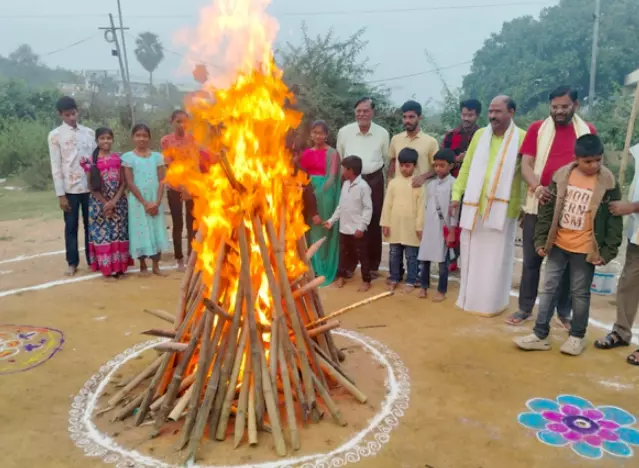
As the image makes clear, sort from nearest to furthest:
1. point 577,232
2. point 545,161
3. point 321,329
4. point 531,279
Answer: point 321,329 < point 577,232 < point 545,161 < point 531,279

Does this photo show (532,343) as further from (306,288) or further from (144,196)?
(144,196)

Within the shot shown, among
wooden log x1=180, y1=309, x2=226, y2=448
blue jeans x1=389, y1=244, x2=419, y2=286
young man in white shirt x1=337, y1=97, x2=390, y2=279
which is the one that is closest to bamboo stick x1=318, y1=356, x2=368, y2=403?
wooden log x1=180, y1=309, x2=226, y2=448

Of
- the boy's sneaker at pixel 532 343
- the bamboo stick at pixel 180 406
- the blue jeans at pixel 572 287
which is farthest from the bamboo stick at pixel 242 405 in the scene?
the blue jeans at pixel 572 287

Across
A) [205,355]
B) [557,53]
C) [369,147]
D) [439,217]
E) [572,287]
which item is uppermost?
[557,53]

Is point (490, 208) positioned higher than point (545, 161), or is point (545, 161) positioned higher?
point (545, 161)

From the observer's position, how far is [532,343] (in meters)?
4.80

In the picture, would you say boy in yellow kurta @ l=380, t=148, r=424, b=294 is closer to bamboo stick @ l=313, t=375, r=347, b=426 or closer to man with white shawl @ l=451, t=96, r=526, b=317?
man with white shawl @ l=451, t=96, r=526, b=317

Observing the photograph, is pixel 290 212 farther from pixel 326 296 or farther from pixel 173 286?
pixel 173 286

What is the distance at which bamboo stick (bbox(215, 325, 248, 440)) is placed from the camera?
3354mm

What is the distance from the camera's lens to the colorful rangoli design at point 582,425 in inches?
131

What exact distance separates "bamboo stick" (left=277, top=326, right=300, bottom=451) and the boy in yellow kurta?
3.10 meters

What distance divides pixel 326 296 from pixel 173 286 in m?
1.98

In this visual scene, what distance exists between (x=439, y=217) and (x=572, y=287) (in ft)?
5.70

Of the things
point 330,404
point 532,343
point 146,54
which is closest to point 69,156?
point 330,404
